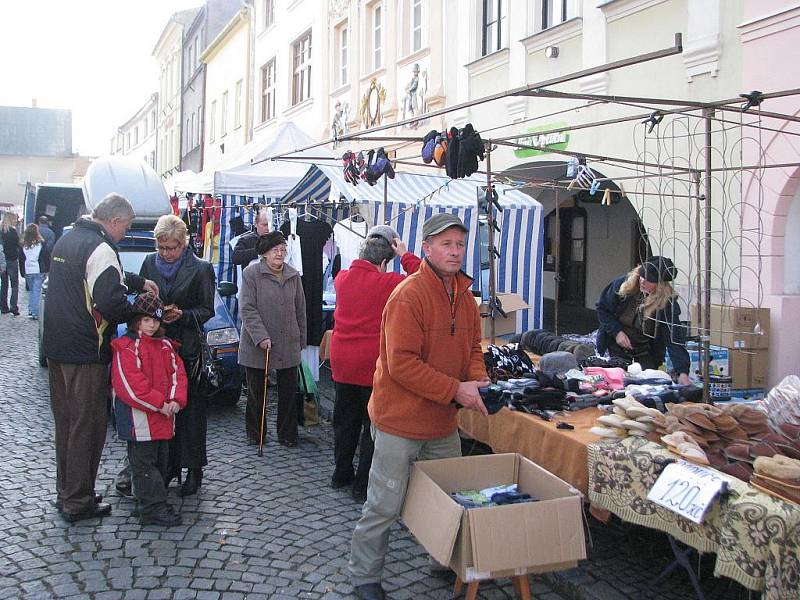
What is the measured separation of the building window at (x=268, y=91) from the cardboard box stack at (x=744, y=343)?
17926 mm

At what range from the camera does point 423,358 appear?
11.1ft

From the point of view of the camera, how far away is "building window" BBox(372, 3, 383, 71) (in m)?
15.6

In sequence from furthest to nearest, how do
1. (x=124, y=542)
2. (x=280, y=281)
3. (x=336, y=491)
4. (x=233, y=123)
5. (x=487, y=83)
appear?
(x=233, y=123)
(x=487, y=83)
(x=280, y=281)
(x=336, y=491)
(x=124, y=542)

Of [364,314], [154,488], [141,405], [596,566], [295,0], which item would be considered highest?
[295,0]

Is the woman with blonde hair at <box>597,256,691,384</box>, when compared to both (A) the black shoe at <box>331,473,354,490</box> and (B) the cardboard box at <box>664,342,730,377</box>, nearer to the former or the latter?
(B) the cardboard box at <box>664,342,730,377</box>

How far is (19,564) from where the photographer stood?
3.85 metres

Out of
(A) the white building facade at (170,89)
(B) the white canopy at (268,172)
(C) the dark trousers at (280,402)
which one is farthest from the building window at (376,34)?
(A) the white building facade at (170,89)

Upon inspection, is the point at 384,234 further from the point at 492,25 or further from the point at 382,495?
the point at 492,25

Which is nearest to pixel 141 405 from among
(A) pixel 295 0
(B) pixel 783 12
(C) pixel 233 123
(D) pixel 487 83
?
(B) pixel 783 12

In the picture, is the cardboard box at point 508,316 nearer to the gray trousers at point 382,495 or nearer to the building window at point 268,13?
the gray trousers at point 382,495

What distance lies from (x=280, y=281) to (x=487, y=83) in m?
7.00

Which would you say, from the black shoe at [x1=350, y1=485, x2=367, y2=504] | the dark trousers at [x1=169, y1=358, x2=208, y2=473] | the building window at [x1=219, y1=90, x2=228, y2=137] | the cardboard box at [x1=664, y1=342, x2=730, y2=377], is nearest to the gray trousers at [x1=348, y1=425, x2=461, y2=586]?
the black shoe at [x1=350, y1=485, x2=367, y2=504]

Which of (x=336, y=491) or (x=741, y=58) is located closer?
(x=336, y=491)

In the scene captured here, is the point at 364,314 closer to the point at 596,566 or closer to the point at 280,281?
the point at 280,281
